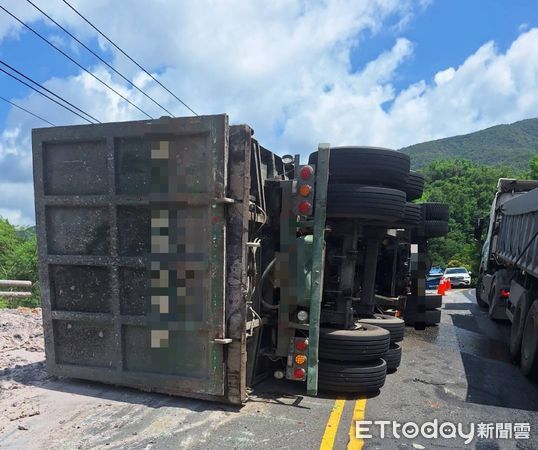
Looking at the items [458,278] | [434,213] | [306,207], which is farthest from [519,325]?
[458,278]

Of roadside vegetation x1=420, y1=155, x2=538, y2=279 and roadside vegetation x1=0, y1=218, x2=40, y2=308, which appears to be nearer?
roadside vegetation x1=0, y1=218, x2=40, y2=308

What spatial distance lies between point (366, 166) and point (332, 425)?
2674mm

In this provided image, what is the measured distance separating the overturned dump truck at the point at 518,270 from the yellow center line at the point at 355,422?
2.74 m

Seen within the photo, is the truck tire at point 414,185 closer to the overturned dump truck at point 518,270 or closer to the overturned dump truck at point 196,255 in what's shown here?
the overturned dump truck at point 196,255

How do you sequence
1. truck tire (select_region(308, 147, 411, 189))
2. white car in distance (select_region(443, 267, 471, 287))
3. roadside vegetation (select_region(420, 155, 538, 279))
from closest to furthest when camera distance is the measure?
truck tire (select_region(308, 147, 411, 189)) < white car in distance (select_region(443, 267, 471, 287)) < roadside vegetation (select_region(420, 155, 538, 279))

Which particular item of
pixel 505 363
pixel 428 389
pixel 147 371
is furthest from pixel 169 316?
pixel 505 363

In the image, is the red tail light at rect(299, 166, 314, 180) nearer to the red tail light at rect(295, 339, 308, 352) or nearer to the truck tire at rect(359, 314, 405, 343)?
the red tail light at rect(295, 339, 308, 352)

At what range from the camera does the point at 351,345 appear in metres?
4.82

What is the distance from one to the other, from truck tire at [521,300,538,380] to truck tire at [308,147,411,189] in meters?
2.91

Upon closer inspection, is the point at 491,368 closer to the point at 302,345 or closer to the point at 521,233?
the point at 521,233

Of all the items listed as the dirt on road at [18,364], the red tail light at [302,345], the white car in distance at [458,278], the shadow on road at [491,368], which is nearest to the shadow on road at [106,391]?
the dirt on road at [18,364]

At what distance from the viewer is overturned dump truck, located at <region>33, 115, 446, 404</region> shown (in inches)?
169

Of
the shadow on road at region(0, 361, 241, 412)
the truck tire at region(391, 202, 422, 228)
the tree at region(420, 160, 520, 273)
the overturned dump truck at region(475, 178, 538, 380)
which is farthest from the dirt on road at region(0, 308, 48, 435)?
the tree at region(420, 160, 520, 273)

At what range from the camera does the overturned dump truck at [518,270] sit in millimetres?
6348
